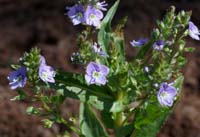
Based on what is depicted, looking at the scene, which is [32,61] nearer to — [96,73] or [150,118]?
[96,73]

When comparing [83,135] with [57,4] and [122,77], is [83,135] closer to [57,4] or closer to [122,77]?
[122,77]

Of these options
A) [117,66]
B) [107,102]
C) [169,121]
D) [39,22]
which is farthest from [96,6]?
[39,22]

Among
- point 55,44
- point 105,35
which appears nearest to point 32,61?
point 105,35

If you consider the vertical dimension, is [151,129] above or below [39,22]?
below

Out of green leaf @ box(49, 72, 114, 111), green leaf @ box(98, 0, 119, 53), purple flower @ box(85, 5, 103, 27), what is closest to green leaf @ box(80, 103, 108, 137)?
green leaf @ box(49, 72, 114, 111)

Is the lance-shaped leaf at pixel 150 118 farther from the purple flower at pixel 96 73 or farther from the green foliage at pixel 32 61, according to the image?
the green foliage at pixel 32 61

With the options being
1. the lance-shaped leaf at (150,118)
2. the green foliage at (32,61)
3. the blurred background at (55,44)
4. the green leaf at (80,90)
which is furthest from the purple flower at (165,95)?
the blurred background at (55,44)
